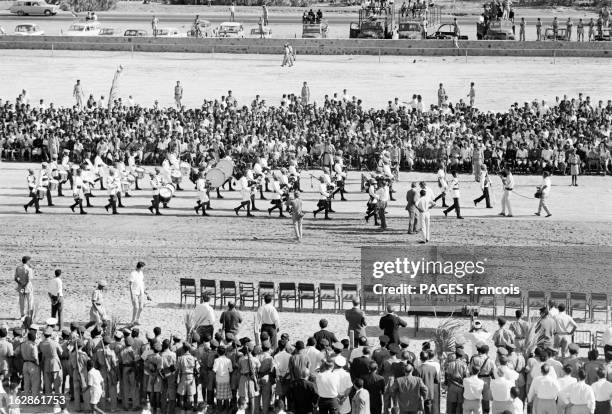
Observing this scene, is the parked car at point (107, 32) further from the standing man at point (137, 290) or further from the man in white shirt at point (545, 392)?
the man in white shirt at point (545, 392)

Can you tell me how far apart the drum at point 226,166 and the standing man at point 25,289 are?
11.4 meters

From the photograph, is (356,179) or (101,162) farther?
(356,179)

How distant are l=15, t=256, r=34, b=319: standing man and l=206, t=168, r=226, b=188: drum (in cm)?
1042

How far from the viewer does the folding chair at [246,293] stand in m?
27.5

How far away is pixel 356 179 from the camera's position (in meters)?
40.5

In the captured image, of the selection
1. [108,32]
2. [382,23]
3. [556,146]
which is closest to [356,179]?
[556,146]

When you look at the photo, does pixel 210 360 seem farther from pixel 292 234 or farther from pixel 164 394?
pixel 292 234

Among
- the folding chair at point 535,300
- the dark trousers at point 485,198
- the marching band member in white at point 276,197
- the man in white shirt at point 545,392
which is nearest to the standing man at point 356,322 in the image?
the folding chair at point 535,300

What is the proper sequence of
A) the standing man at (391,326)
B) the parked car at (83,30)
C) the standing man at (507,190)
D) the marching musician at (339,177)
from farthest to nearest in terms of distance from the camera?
the parked car at (83,30)
the marching musician at (339,177)
the standing man at (507,190)
the standing man at (391,326)

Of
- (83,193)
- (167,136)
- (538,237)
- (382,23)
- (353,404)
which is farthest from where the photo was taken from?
(382,23)

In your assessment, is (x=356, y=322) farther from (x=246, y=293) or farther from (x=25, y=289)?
(x=25, y=289)

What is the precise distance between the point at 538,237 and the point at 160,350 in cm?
1434

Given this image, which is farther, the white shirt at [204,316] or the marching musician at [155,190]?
the marching musician at [155,190]

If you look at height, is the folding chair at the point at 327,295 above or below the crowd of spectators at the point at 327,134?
below
